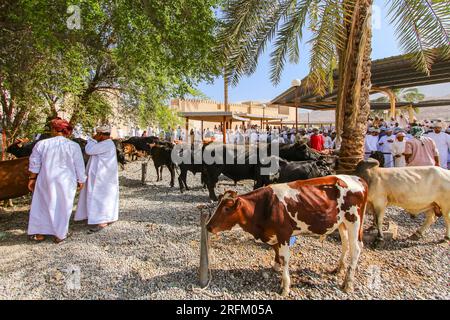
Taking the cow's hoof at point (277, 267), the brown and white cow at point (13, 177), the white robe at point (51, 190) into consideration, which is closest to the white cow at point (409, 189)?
the cow's hoof at point (277, 267)

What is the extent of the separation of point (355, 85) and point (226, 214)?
320 cm

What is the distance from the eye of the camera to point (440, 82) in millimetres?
13742

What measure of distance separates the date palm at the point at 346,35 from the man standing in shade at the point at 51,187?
10.8ft

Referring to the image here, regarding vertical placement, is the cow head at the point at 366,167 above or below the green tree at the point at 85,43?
below

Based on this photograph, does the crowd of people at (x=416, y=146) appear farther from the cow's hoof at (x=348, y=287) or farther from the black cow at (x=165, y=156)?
the black cow at (x=165, y=156)

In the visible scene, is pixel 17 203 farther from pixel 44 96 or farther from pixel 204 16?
pixel 204 16

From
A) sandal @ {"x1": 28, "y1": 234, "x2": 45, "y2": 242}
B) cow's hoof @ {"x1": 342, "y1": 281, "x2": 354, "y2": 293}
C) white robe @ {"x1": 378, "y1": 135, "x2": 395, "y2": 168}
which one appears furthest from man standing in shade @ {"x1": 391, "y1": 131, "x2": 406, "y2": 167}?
sandal @ {"x1": 28, "y1": 234, "x2": 45, "y2": 242}

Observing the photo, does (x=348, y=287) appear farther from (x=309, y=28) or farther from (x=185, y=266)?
(x=309, y=28)

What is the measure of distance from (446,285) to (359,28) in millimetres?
3750

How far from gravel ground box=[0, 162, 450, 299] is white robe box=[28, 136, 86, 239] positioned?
0.88ft

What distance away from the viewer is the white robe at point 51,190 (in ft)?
16.5

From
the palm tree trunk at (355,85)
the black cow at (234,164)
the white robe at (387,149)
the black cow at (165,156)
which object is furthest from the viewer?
the white robe at (387,149)

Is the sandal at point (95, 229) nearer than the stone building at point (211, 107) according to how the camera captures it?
Yes
